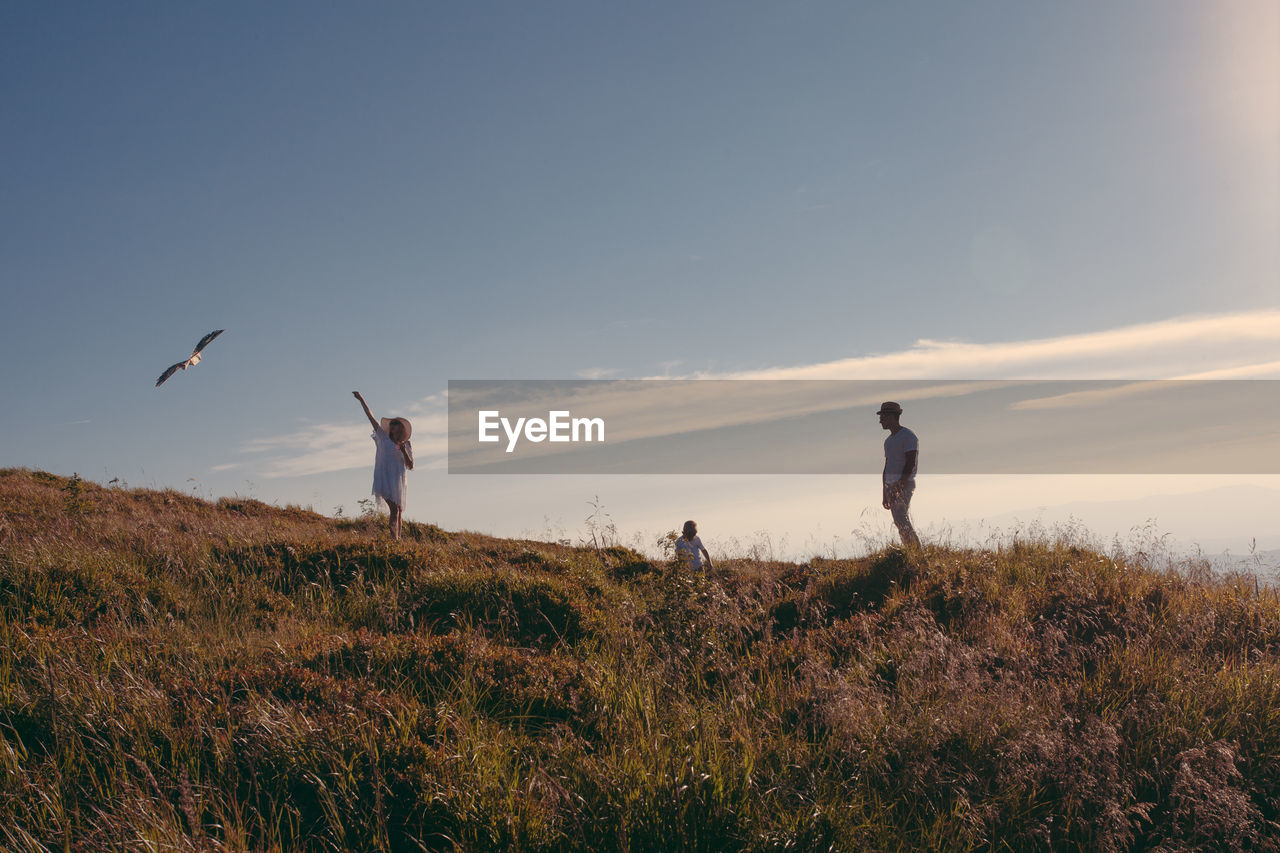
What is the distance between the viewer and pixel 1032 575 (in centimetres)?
808

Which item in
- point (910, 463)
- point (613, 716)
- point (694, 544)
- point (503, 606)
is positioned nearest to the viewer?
point (613, 716)

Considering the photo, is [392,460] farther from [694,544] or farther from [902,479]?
[902,479]

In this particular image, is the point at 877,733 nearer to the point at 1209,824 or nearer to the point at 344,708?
the point at 1209,824

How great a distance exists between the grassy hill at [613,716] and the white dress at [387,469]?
4738 mm

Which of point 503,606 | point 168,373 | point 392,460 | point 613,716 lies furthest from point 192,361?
point 613,716

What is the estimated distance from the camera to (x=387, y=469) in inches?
482

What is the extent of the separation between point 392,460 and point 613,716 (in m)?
9.02

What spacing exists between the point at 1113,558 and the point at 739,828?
773cm

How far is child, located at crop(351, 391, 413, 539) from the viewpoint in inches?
483

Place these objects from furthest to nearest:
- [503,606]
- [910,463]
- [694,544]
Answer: [694,544]
[910,463]
[503,606]

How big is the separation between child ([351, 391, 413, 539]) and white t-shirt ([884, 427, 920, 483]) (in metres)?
7.85

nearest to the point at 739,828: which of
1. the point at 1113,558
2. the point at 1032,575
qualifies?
the point at 1032,575

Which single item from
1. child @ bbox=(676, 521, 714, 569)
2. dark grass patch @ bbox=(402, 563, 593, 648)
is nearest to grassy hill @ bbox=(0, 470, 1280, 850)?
dark grass patch @ bbox=(402, 563, 593, 648)

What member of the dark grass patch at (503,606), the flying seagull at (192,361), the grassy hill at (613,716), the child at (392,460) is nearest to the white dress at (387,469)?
the child at (392,460)
